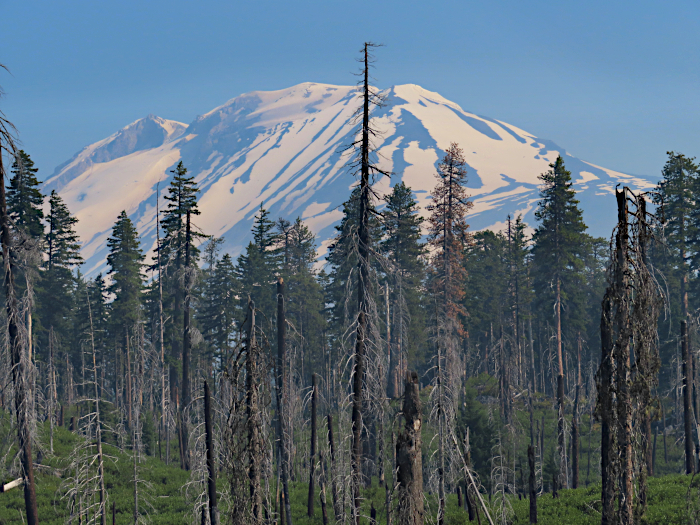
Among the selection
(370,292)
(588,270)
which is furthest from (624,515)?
(588,270)

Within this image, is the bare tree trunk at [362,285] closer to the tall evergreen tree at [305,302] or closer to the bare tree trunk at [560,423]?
the bare tree trunk at [560,423]

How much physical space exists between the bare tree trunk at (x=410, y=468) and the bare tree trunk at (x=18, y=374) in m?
13.6

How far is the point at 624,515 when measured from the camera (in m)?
10.1

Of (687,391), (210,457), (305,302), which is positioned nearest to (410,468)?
(210,457)

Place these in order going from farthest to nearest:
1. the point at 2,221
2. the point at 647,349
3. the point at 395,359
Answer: the point at 395,359 → the point at 2,221 → the point at 647,349

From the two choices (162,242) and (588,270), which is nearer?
(162,242)

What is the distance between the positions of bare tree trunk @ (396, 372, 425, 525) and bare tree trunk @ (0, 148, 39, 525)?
13.6 meters

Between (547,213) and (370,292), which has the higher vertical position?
(547,213)

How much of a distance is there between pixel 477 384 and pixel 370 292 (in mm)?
37829

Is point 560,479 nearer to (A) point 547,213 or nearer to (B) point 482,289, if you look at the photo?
(A) point 547,213

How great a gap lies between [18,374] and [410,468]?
14115mm

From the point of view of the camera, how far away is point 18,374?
1769cm

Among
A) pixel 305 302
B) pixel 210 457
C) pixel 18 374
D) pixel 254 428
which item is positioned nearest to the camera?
pixel 254 428

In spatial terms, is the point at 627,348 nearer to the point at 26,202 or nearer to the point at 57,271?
the point at 26,202
